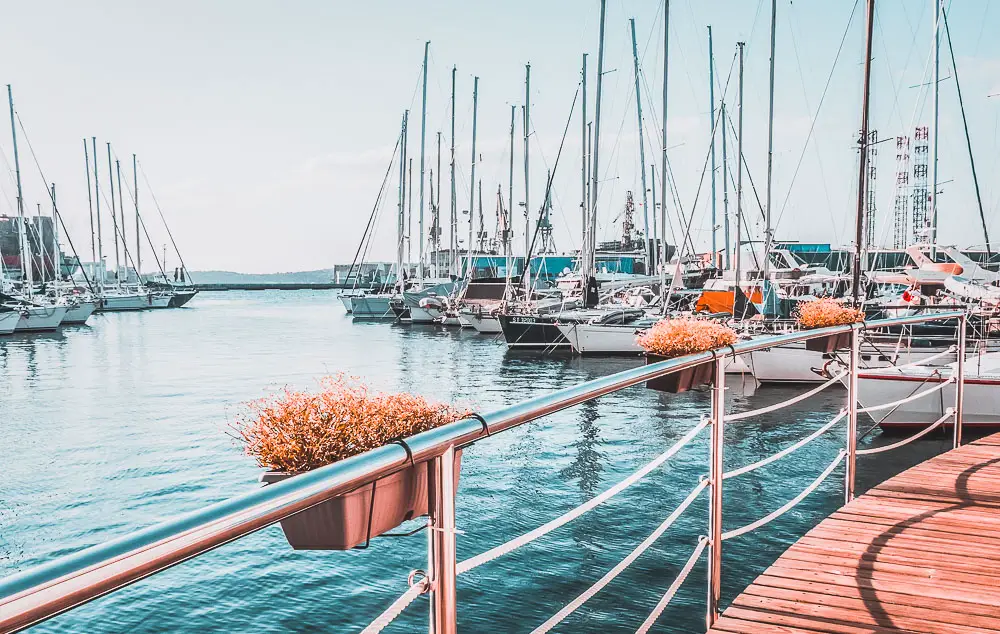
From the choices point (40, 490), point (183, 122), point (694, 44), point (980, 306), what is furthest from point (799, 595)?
point (183, 122)

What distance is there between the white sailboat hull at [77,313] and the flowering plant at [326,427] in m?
52.6

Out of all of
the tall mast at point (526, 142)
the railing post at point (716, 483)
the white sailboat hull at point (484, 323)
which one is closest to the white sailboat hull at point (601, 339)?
the white sailboat hull at point (484, 323)

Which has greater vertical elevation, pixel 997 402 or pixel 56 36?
pixel 56 36

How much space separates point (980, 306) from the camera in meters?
18.6

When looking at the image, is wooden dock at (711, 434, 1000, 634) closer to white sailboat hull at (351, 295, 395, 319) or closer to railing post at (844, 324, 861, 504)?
railing post at (844, 324, 861, 504)

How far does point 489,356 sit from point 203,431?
566 inches

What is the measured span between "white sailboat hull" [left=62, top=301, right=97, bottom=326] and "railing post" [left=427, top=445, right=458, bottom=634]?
5362 centimetres

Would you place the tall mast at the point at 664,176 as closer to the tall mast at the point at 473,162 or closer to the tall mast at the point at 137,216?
the tall mast at the point at 473,162

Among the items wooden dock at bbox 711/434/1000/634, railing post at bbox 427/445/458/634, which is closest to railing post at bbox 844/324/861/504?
wooden dock at bbox 711/434/1000/634

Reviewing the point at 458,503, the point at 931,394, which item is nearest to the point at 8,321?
the point at 458,503

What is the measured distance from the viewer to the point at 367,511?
6.21 feet

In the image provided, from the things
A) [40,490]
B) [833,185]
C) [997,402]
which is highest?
[833,185]

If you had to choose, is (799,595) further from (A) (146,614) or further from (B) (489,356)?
(B) (489,356)

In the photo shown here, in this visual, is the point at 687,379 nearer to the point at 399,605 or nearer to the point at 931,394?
the point at 399,605
